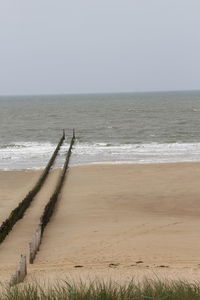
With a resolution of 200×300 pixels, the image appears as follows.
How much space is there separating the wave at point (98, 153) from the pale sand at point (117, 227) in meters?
5.91

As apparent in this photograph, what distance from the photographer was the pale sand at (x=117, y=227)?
38.4ft

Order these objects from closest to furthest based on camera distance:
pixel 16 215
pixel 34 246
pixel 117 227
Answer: pixel 34 246
pixel 117 227
pixel 16 215

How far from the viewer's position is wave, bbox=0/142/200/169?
1363 inches

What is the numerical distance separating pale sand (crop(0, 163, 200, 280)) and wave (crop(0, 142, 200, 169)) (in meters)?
5.91

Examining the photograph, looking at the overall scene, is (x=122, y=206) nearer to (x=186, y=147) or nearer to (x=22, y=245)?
(x=22, y=245)

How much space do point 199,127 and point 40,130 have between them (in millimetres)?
19122

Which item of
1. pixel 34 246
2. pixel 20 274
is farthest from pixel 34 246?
pixel 20 274

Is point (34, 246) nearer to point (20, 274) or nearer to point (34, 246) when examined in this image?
point (34, 246)

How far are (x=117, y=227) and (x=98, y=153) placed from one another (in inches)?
906

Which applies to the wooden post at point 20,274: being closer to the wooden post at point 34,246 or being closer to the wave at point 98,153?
the wooden post at point 34,246

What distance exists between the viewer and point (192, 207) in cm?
1988

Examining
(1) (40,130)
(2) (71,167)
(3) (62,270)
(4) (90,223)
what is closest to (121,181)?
(2) (71,167)

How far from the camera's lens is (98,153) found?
3962 centimetres

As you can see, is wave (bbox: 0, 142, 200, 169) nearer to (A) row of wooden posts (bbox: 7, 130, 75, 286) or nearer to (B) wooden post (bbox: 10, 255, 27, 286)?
(A) row of wooden posts (bbox: 7, 130, 75, 286)
